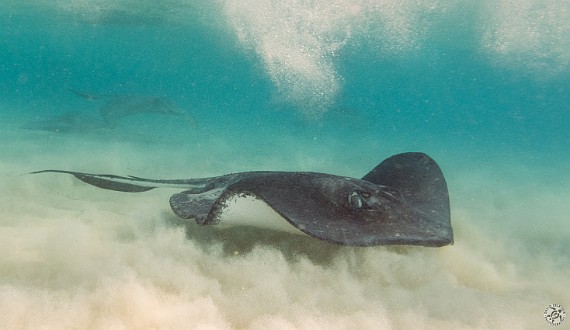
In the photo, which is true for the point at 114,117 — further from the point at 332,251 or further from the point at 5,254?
the point at 332,251

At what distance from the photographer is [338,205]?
338 cm

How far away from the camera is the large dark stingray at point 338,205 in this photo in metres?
2.89

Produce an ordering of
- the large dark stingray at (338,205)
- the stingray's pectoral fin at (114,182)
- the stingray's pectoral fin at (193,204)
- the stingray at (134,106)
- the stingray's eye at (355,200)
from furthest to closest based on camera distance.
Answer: the stingray at (134,106)
the stingray's pectoral fin at (114,182)
the stingray's pectoral fin at (193,204)
the stingray's eye at (355,200)
the large dark stingray at (338,205)

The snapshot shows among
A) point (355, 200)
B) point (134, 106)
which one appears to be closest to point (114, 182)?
point (355, 200)

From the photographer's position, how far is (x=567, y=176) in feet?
52.8

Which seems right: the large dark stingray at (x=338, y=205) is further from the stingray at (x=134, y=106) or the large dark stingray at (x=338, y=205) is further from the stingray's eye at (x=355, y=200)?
the stingray at (x=134, y=106)

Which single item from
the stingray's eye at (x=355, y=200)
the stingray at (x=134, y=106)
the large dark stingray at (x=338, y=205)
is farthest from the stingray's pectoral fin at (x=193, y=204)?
the stingray at (x=134, y=106)

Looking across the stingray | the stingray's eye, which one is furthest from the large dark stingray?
the stingray

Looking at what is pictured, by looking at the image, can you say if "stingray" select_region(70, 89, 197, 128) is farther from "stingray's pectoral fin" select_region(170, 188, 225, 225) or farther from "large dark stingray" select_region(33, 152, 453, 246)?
"stingray's pectoral fin" select_region(170, 188, 225, 225)

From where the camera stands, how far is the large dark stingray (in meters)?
2.89

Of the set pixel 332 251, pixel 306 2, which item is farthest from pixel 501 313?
A: pixel 306 2

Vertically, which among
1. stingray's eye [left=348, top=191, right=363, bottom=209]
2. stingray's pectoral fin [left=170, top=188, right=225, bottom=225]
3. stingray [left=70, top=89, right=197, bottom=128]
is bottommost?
stingray's pectoral fin [left=170, top=188, right=225, bottom=225]

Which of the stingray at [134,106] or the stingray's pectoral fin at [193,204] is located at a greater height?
the stingray at [134,106]

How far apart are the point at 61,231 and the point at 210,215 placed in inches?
69.8
